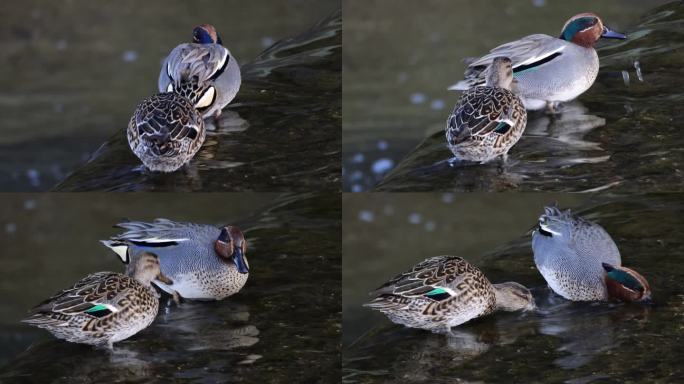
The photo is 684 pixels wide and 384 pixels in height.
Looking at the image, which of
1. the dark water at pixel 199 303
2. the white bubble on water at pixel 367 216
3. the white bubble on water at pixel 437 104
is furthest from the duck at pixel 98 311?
the white bubble on water at pixel 437 104

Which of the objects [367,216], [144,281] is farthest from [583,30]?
[144,281]

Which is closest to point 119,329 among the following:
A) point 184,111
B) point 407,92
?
point 184,111

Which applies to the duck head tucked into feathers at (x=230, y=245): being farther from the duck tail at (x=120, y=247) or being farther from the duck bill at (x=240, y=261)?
the duck tail at (x=120, y=247)

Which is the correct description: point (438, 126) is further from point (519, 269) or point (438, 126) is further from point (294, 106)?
point (519, 269)

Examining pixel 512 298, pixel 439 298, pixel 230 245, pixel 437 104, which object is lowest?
pixel 512 298

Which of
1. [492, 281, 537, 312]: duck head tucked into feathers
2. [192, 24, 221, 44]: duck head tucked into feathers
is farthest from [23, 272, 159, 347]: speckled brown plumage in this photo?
[192, 24, 221, 44]: duck head tucked into feathers

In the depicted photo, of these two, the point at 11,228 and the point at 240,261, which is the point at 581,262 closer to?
the point at 240,261
